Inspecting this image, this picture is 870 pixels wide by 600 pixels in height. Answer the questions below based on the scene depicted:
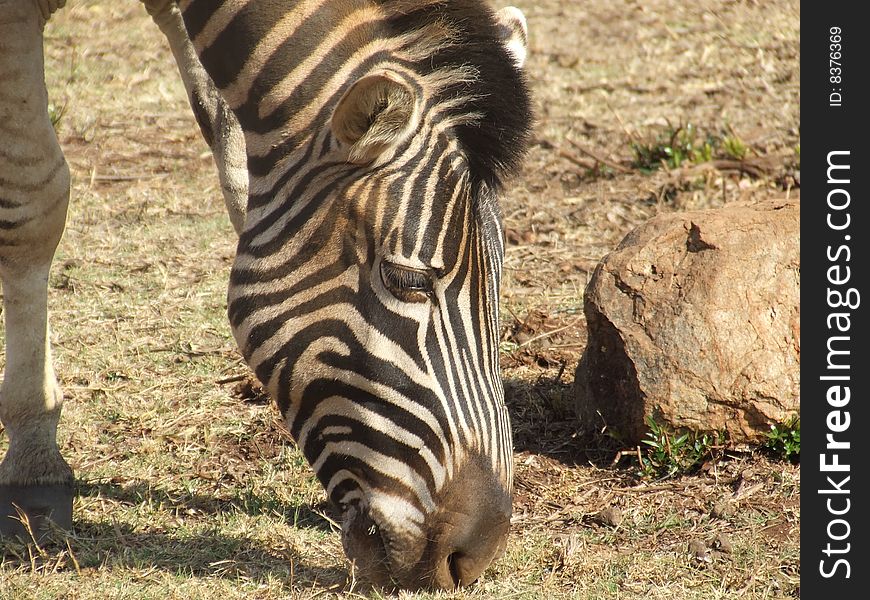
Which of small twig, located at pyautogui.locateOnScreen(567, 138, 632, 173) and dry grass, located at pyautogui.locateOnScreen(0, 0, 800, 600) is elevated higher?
small twig, located at pyautogui.locateOnScreen(567, 138, 632, 173)

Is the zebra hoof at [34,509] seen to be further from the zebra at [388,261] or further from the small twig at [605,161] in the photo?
the small twig at [605,161]

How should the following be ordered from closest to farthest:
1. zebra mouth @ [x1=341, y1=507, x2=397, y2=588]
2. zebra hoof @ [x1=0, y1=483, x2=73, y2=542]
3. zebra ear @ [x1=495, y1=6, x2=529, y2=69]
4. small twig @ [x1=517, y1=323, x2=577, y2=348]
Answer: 1. zebra mouth @ [x1=341, y1=507, x2=397, y2=588]
2. zebra ear @ [x1=495, y1=6, x2=529, y2=69]
3. zebra hoof @ [x1=0, y1=483, x2=73, y2=542]
4. small twig @ [x1=517, y1=323, x2=577, y2=348]

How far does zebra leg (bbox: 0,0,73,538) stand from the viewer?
425cm

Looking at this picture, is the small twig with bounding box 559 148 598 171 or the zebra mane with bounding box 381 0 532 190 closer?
the zebra mane with bounding box 381 0 532 190

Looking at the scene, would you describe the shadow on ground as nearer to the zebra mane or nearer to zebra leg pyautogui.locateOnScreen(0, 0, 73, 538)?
the zebra mane

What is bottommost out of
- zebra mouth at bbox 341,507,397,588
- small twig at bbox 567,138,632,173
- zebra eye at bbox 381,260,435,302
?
zebra mouth at bbox 341,507,397,588

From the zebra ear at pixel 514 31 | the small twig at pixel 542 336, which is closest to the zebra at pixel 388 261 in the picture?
the zebra ear at pixel 514 31

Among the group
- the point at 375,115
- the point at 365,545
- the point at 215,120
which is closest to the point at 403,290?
the point at 375,115

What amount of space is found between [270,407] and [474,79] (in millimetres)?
2485

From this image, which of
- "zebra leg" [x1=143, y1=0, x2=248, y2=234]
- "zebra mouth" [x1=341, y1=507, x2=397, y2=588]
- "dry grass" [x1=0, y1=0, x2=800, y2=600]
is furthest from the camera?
"zebra leg" [x1=143, y1=0, x2=248, y2=234]

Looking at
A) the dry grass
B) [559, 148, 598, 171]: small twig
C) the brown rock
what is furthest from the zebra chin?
[559, 148, 598, 171]: small twig

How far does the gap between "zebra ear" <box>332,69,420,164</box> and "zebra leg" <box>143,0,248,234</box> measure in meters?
1.93

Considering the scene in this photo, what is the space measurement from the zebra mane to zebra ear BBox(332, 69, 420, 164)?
0.50 feet

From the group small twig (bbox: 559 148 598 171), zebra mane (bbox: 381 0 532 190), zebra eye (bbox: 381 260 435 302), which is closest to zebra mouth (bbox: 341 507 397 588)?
zebra eye (bbox: 381 260 435 302)
